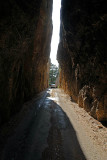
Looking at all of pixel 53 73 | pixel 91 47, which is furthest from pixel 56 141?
pixel 53 73

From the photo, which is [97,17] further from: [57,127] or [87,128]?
[57,127]

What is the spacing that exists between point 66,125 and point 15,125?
2967 mm

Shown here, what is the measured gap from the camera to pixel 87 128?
16.7ft

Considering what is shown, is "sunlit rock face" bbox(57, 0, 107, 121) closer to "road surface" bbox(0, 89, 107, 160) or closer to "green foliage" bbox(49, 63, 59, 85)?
"road surface" bbox(0, 89, 107, 160)

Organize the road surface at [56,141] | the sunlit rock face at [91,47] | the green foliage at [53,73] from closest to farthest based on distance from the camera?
the road surface at [56,141] → the sunlit rock face at [91,47] → the green foliage at [53,73]

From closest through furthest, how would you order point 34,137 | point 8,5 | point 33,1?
point 34,137, point 8,5, point 33,1

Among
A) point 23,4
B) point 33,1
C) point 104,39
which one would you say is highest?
point 33,1

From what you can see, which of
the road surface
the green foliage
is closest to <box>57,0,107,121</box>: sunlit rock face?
the road surface

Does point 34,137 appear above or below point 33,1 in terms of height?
below

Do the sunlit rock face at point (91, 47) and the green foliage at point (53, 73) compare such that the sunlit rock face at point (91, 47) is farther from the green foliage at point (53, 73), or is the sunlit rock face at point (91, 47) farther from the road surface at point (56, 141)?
the green foliage at point (53, 73)

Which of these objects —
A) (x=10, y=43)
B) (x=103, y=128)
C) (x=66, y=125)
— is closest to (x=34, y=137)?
(x=66, y=125)

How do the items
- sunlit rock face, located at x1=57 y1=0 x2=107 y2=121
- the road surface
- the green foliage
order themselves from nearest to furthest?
the road surface → sunlit rock face, located at x1=57 y1=0 x2=107 y2=121 → the green foliage

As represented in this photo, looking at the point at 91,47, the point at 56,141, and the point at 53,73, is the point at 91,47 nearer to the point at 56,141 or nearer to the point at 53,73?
the point at 56,141

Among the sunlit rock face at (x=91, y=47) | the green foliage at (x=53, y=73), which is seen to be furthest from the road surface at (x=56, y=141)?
the green foliage at (x=53, y=73)
